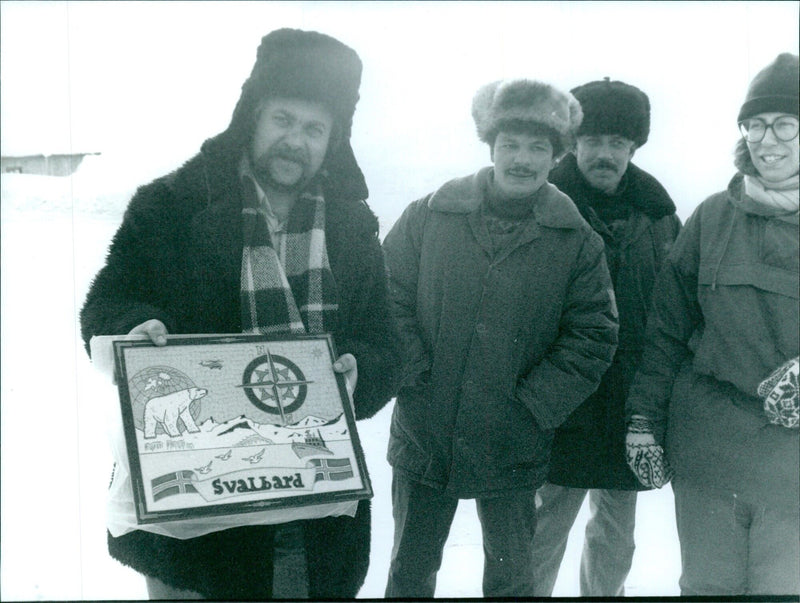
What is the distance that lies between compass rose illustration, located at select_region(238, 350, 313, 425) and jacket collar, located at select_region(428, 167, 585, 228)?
592mm

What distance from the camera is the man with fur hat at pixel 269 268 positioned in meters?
2.00

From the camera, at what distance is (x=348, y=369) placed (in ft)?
6.72

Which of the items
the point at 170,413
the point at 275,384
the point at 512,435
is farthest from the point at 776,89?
the point at 170,413

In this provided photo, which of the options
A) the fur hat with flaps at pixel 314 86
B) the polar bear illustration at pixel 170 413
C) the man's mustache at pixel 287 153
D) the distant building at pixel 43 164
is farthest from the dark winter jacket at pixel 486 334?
the distant building at pixel 43 164

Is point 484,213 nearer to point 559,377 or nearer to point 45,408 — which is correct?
point 559,377

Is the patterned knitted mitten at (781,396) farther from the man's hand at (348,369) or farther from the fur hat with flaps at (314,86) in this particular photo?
the fur hat with flaps at (314,86)

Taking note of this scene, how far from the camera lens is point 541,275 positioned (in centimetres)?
220

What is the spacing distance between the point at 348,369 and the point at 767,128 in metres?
1.35

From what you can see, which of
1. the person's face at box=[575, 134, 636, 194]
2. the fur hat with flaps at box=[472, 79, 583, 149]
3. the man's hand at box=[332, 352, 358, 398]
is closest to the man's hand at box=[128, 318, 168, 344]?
the man's hand at box=[332, 352, 358, 398]

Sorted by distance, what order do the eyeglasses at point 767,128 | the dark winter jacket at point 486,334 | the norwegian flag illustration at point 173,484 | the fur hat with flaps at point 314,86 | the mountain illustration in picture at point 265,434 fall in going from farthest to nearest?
the eyeglasses at point 767,128
the dark winter jacket at point 486,334
the fur hat with flaps at point 314,86
the mountain illustration in picture at point 265,434
the norwegian flag illustration at point 173,484

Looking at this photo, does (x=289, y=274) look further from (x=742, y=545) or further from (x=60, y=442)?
(x=742, y=545)

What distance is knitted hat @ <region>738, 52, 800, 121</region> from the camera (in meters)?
2.32

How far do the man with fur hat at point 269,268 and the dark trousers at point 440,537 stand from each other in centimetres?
16

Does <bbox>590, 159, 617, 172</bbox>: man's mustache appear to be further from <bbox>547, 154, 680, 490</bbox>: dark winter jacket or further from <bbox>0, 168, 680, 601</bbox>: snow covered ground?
<bbox>0, 168, 680, 601</bbox>: snow covered ground
